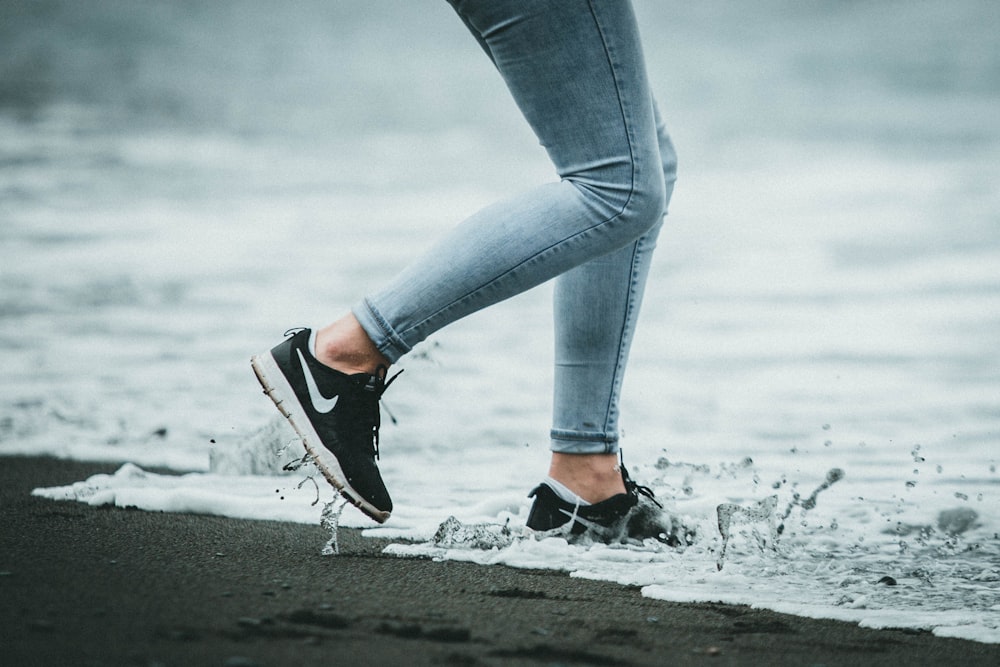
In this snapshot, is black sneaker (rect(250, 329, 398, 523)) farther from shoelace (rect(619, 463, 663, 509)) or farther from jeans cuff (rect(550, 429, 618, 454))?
shoelace (rect(619, 463, 663, 509))

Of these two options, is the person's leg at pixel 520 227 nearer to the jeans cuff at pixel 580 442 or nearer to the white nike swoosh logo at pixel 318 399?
the white nike swoosh logo at pixel 318 399

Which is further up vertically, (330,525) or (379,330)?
(379,330)

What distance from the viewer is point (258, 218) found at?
11.8 m

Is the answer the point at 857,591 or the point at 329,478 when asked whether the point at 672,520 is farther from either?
the point at 329,478

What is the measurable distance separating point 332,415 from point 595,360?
0.55 m

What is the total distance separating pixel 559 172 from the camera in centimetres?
160

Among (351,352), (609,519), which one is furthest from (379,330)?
(609,519)

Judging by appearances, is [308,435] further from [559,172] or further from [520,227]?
[559,172]

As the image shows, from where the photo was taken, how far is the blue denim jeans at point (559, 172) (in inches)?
58.3

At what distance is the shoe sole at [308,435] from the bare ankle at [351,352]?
0.07 meters

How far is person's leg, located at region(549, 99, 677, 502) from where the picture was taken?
1882 millimetres

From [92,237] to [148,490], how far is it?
8420 millimetres

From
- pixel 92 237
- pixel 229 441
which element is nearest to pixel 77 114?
pixel 92 237

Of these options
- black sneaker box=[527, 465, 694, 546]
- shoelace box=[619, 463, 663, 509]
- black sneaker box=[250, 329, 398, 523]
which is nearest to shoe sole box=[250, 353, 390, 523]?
black sneaker box=[250, 329, 398, 523]
